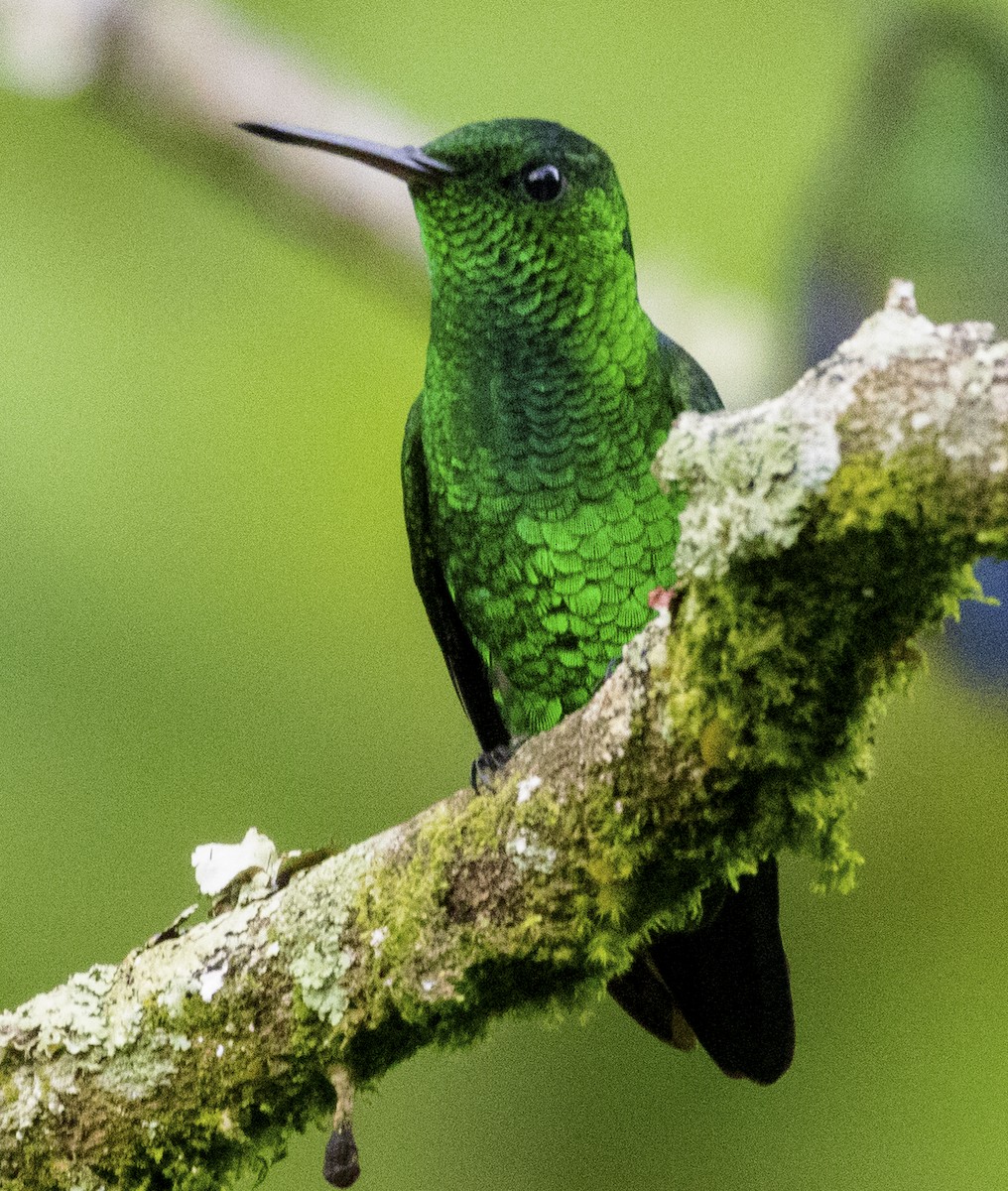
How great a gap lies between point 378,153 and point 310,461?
97 centimetres

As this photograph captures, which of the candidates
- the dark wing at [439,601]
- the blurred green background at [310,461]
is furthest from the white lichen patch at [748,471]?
the blurred green background at [310,461]

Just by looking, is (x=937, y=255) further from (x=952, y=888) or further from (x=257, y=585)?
(x=257, y=585)

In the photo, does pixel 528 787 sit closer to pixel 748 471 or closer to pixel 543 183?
pixel 748 471

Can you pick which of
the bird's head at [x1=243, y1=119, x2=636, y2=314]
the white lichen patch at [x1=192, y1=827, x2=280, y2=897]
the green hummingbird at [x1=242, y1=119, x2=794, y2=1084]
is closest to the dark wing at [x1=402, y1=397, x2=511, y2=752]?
the green hummingbird at [x1=242, y1=119, x2=794, y2=1084]

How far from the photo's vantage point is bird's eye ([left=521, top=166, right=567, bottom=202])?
1404 millimetres

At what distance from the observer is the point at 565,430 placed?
144 centimetres

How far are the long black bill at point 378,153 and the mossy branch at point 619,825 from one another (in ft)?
2.46

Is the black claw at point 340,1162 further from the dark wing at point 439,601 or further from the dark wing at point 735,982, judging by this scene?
the dark wing at point 439,601

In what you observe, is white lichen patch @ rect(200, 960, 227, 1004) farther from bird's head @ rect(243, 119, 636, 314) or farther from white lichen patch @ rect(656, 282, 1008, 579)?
bird's head @ rect(243, 119, 636, 314)

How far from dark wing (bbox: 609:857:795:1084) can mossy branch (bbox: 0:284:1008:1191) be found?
0.40 meters

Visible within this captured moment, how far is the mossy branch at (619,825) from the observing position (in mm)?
681

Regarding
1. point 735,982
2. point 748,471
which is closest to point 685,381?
point 735,982

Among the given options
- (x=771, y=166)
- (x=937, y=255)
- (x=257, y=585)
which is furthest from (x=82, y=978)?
(x=937, y=255)

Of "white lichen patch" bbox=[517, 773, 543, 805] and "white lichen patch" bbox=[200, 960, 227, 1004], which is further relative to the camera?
"white lichen patch" bbox=[200, 960, 227, 1004]
